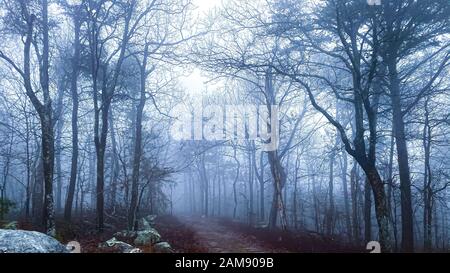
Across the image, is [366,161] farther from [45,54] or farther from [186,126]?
[186,126]

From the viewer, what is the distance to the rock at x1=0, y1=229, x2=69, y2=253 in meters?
6.55

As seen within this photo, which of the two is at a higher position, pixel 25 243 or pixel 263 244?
pixel 25 243

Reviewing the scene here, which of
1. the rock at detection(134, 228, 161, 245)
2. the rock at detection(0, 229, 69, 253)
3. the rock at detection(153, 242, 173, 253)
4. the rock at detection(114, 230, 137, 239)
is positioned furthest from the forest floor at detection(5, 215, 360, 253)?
the rock at detection(0, 229, 69, 253)

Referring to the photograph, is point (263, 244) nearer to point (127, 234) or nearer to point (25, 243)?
point (127, 234)

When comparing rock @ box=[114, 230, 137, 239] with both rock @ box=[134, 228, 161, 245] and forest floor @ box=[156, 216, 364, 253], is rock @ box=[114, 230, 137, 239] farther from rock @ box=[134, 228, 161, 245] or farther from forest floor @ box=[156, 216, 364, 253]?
forest floor @ box=[156, 216, 364, 253]

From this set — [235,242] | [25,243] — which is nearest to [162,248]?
[235,242]

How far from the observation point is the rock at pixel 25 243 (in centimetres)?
655

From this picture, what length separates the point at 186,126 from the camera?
29438mm

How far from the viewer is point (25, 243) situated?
6.79 meters

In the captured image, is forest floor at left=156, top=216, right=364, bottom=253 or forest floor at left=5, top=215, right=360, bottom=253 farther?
forest floor at left=156, top=216, right=364, bottom=253
